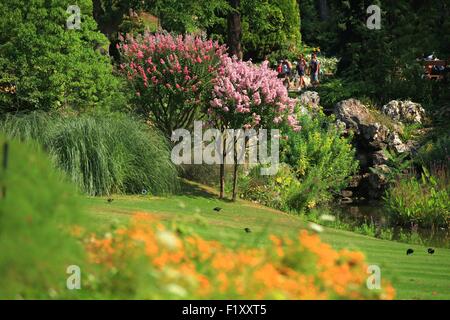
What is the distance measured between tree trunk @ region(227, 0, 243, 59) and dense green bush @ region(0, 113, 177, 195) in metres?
9.28

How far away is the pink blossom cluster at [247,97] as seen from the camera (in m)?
17.1

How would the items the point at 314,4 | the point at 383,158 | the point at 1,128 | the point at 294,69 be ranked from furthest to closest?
the point at 314,4, the point at 294,69, the point at 383,158, the point at 1,128

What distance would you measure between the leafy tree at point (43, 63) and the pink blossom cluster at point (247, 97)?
293cm

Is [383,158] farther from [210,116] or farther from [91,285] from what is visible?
[91,285]

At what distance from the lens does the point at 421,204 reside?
18.3 meters

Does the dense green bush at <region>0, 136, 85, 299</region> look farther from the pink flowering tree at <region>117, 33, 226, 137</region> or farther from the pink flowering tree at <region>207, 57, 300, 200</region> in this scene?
the pink flowering tree at <region>117, 33, 226, 137</region>

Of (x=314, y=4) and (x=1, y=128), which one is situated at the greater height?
(x=314, y=4)

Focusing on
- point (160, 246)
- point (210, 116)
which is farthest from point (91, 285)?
point (210, 116)

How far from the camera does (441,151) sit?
2208 cm

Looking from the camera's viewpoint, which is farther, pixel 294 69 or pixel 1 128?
pixel 294 69

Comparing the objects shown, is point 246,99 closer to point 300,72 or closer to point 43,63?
point 43,63

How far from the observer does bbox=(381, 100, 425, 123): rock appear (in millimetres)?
25875
